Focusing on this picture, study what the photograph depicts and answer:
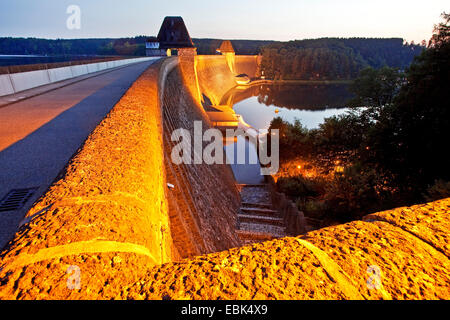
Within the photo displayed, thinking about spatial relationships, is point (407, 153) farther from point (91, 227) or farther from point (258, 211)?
point (91, 227)

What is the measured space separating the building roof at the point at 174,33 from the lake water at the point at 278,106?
16.5m

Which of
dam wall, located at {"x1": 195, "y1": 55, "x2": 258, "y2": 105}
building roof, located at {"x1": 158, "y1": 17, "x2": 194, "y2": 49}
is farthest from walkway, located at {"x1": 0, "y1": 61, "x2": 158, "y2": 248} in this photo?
building roof, located at {"x1": 158, "y1": 17, "x2": 194, "y2": 49}

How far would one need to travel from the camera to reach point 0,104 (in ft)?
22.1

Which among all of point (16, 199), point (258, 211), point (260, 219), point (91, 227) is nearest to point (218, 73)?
point (258, 211)

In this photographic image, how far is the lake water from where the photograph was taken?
84.6ft

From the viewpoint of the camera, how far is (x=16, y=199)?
9.24 feet

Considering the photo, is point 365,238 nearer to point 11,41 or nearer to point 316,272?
point 316,272

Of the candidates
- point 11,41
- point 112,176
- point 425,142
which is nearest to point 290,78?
point 11,41

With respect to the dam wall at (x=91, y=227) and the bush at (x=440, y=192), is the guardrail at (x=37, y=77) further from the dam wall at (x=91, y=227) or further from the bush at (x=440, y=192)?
the bush at (x=440, y=192)

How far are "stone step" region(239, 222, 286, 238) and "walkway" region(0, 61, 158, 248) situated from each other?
22.0 ft

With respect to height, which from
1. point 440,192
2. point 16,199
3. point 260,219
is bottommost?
point 260,219

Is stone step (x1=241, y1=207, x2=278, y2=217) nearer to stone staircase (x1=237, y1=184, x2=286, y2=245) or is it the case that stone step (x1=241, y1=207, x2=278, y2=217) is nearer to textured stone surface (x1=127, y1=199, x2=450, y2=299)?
stone staircase (x1=237, y1=184, x2=286, y2=245)

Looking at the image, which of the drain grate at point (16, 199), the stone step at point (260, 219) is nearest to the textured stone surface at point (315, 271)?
the drain grate at point (16, 199)

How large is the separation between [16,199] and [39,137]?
219 centimetres
